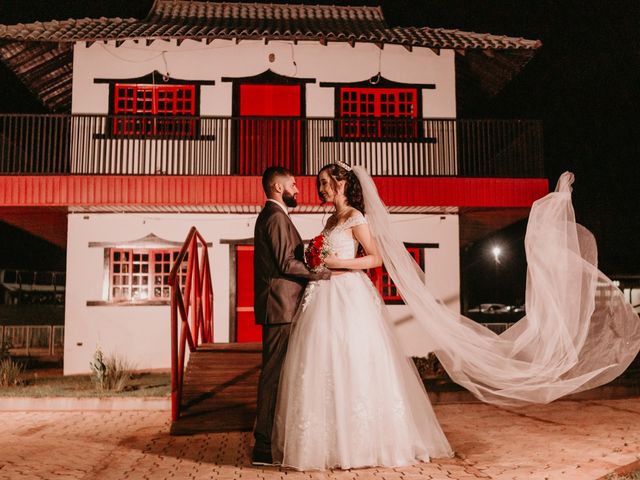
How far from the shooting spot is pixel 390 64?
1311cm

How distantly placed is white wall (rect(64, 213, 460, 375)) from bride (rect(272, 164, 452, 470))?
7.57m

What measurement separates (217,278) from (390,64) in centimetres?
630

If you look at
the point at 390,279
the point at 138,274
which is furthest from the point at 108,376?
the point at 390,279

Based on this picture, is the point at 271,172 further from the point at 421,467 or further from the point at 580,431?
the point at 580,431

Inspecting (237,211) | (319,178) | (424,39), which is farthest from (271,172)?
(424,39)

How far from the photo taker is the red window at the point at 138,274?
476 inches

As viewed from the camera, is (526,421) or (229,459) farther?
(526,421)

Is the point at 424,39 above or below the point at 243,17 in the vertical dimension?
below

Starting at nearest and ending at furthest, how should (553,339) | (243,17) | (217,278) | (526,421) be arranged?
1. (553,339)
2. (526,421)
3. (217,278)
4. (243,17)

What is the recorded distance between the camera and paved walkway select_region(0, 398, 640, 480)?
4.39 m

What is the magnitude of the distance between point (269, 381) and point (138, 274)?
27.3 ft

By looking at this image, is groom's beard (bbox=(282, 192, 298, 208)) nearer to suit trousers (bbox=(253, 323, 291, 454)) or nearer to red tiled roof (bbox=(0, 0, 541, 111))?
suit trousers (bbox=(253, 323, 291, 454))

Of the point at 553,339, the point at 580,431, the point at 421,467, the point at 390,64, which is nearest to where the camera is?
the point at 421,467

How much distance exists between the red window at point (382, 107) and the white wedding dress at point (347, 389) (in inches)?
339
